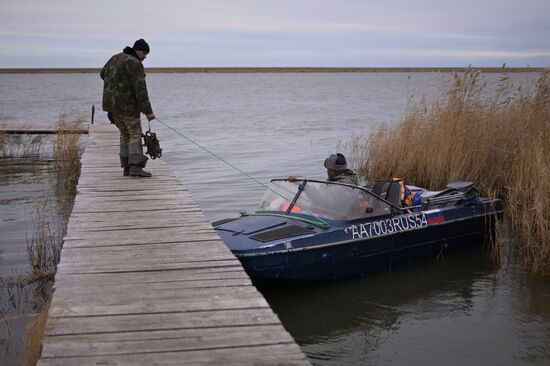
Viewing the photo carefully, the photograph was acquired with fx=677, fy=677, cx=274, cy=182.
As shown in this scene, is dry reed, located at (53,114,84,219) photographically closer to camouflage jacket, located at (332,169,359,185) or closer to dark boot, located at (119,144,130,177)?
dark boot, located at (119,144,130,177)

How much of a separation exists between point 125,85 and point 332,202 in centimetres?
370

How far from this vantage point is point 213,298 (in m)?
5.28

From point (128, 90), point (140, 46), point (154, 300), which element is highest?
point (140, 46)

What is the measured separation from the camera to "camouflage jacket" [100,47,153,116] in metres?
9.84

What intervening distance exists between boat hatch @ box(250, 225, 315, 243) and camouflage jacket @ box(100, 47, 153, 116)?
10.4 ft

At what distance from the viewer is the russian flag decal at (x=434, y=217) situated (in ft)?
29.8

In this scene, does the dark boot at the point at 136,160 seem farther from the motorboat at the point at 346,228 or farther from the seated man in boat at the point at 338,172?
the seated man in boat at the point at 338,172

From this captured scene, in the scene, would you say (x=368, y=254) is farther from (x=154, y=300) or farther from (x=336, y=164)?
(x=154, y=300)

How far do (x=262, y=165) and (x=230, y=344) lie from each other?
1574cm

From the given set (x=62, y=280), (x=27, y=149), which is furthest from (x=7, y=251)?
(x=27, y=149)

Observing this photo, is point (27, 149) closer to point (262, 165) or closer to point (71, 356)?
point (262, 165)

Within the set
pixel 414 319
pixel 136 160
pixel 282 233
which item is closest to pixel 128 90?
pixel 136 160

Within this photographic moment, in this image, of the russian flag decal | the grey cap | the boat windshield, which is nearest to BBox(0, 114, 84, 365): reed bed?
the boat windshield

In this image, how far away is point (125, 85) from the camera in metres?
9.98
